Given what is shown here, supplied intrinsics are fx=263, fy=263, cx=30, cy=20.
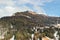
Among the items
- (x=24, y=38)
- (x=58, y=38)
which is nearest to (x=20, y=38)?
(x=24, y=38)

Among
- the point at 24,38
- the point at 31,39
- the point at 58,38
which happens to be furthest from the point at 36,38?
the point at 58,38

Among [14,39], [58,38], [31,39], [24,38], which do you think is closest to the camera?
[14,39]

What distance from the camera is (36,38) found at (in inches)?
3051

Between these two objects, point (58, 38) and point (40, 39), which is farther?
point (58, 38)

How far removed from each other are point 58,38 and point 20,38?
1575 centimetres

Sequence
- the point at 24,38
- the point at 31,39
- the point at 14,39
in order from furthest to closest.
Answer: the point at 24,38
the point at 31,39
the point at 14,39

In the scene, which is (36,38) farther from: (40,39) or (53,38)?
(53,38)

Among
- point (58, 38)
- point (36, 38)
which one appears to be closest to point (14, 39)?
point (36, 38)

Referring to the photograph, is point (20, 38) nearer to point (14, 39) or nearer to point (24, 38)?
point (24, 38)

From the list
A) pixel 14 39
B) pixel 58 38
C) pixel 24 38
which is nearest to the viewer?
pixel 14 39

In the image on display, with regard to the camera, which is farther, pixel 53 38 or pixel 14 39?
pixel 53 38

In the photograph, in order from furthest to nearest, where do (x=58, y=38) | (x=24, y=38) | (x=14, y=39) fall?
(x=58, y=38) → (x=24, y=38) → (x=14, y=39)

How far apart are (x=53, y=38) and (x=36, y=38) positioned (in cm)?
1880

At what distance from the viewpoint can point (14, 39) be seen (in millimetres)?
73750
